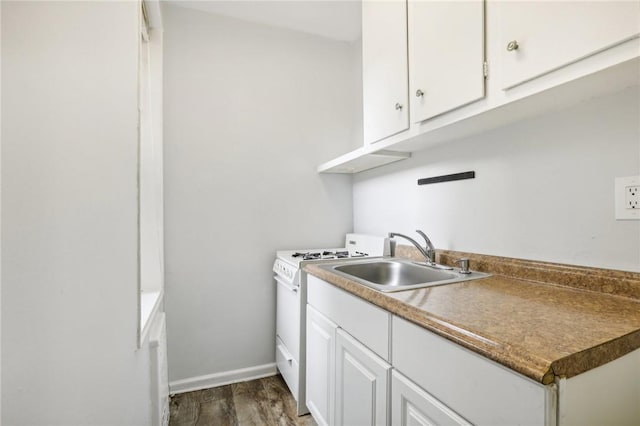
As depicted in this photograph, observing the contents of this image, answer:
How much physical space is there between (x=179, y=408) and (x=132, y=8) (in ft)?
6.82

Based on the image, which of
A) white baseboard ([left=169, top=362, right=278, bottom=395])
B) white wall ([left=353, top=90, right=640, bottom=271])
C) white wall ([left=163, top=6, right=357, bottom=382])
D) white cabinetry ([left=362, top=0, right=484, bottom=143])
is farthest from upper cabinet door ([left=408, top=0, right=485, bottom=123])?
white baseboard ([left=169, top=362, right=278, bottom=395])

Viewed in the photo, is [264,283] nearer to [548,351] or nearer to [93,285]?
[93,285]

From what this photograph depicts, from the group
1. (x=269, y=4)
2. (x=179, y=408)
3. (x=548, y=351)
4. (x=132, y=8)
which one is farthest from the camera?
(x=269, y=4)

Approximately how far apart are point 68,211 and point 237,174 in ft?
4.61

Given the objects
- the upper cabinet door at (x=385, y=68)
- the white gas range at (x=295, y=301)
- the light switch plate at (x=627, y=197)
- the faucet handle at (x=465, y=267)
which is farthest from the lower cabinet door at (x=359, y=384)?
the upper cabinet door at (x=385, y=68)

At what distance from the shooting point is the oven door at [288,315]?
70.5 inches

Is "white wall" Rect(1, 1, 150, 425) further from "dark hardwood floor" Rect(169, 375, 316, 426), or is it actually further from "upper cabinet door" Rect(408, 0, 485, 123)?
"upper cabinet door" Rect(408, 0, 485, 123)

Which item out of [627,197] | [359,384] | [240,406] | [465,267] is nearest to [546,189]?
[627,197]

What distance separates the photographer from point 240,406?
188cm

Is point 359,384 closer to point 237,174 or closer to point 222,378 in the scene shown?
point 222,378

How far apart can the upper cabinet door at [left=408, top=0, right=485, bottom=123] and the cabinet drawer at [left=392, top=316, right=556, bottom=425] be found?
2.75ft

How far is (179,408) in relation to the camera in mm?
1866

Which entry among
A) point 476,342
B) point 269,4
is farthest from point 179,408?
point 269,4

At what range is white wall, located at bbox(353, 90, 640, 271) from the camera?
99 centimetres
